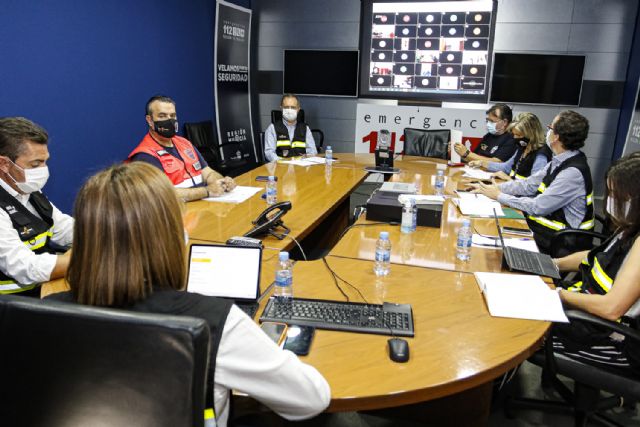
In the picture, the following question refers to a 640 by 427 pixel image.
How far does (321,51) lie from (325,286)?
5279 mm

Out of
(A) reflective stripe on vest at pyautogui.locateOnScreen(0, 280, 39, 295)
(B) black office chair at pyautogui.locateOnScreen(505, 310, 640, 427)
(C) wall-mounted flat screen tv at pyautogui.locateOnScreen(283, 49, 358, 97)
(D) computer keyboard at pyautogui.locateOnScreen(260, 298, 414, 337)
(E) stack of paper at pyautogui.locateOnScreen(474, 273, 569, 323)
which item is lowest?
(B) black office chair at pyautogui.locateOnScreen(505, 310, 640, 427)

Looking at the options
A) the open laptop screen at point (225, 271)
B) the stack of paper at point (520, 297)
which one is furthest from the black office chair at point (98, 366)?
the stack of paper at point (520, 297)

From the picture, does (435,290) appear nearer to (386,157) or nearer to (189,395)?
(189,395)

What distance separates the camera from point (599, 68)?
19.0ft

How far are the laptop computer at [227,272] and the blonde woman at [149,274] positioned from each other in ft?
1.82

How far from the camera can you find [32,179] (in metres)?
1.95

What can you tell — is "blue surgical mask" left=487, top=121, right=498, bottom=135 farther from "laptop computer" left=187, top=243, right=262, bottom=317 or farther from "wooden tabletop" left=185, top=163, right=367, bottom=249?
"laptop computer" left=187, top=243, right=262, bottom=317

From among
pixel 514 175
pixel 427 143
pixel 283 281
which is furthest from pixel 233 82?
pixel 283 281

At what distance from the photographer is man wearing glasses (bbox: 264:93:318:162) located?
5047mm

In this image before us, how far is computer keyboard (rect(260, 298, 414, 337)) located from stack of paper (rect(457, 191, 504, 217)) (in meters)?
1.41

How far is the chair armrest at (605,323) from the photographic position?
1.56 m

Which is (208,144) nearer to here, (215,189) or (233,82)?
(233,82)

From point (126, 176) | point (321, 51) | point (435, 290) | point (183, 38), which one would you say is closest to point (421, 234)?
point (435, 290)

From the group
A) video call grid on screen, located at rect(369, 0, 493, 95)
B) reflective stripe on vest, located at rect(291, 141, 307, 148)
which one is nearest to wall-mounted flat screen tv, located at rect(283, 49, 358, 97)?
video call grid on screen, located at rect(369, 0, 493, 95)
